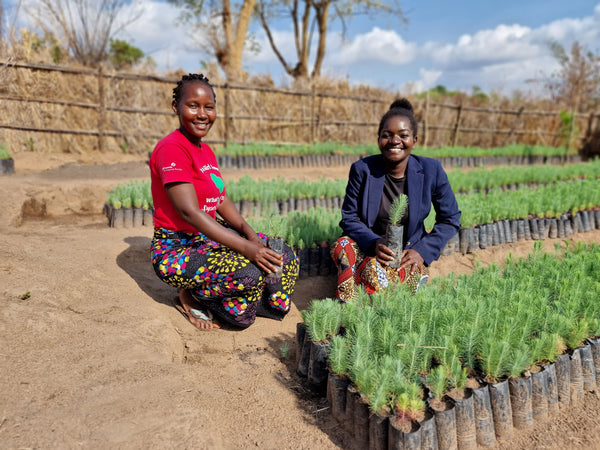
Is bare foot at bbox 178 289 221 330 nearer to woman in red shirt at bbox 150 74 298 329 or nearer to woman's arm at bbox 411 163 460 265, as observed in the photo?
woman in red shirt at bbox 150 74 298 329

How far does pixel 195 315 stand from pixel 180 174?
1047 mm

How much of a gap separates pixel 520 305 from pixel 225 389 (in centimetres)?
168

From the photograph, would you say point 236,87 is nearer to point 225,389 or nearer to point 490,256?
point 490,256

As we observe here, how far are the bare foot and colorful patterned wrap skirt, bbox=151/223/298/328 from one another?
0.06 meters

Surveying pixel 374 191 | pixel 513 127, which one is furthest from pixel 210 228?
pixel 513 127

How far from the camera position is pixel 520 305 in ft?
7.89

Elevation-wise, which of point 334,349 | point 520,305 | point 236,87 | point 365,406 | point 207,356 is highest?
point 236,87

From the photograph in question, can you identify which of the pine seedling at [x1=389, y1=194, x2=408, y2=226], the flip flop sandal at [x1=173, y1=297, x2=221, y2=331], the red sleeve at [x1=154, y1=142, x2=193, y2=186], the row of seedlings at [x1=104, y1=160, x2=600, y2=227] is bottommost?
the flip flop sandal at [x1=173, y1=297, x2=221, y2=331]

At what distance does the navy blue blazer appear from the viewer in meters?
3.23

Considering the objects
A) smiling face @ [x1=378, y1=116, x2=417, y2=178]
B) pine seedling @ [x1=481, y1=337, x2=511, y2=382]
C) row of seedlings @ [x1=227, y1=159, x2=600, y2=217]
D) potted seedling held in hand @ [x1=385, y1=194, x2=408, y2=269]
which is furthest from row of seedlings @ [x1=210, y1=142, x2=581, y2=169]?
pine seedling @ [x1=481, y1=337, x2=511, y2=382]

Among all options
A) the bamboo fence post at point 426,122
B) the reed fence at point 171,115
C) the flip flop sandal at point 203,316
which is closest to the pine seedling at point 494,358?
the flip flop sandal at point 203,316

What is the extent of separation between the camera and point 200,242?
3084 mm

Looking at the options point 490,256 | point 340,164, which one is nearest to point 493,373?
point 490,256

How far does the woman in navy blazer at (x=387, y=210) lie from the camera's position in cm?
312
